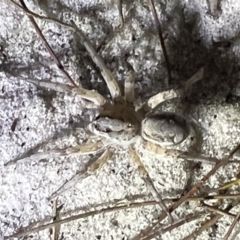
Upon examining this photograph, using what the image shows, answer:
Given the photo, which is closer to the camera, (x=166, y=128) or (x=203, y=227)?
(x=166, y=128)

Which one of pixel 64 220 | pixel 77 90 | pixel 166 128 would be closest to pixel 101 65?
pixel 77 90

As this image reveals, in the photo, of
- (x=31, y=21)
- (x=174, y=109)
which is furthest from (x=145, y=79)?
(x=31, y=21)

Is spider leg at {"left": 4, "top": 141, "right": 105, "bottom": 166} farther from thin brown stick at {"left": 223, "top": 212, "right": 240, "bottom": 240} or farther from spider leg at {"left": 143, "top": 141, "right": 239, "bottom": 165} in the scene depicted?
thin brown stick at {"left": 223, "top": 212, "right": 240, "bottom": 240}

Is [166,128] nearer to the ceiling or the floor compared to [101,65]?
nearer to the floor

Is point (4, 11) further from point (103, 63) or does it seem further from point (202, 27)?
point (202, 27)

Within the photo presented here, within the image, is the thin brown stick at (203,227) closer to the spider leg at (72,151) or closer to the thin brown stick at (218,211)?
the thin brown stick at (218,211)

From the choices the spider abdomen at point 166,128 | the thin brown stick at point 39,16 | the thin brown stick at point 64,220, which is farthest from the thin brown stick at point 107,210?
the thin brown stick at point 39,16

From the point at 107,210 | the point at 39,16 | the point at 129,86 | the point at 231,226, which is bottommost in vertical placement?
the point at 231,226

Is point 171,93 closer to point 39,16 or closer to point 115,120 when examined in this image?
point 115,120

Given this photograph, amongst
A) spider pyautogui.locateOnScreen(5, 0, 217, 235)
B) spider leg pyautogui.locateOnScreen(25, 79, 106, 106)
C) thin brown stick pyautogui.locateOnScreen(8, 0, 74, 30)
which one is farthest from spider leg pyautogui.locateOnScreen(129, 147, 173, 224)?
thin brown stick pyautogui.locateOnScreen(8, 0, 74, 30)
